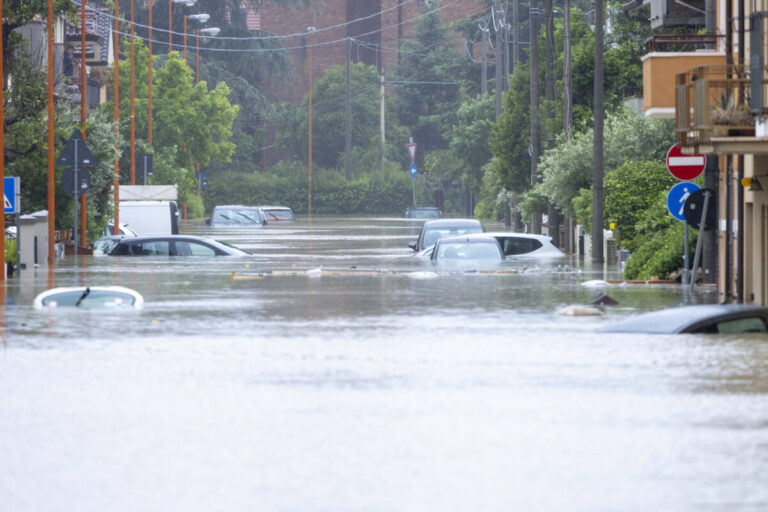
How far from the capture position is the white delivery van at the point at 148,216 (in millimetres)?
50094

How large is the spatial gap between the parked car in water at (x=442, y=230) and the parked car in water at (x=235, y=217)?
3549 centimetres

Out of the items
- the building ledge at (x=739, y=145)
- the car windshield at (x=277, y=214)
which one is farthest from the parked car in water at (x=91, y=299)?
the car windshield at (x=277, y=214)

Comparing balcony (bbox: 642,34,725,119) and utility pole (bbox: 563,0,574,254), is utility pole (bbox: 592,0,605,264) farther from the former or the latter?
balcony (bbox: 642,34,725,119)

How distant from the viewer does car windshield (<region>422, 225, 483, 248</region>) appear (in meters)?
41.2

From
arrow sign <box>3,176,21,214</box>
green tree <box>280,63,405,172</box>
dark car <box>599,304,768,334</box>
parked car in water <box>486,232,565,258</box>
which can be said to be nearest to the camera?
dark car <box>599,304,768,334</box>

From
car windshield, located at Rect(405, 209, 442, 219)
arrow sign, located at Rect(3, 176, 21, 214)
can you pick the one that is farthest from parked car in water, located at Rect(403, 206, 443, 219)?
arrow sign, located at Rect(3, 176, 21, 214)

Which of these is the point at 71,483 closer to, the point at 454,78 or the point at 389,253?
the point at 389,253

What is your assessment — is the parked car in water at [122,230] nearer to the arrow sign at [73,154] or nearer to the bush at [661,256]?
the arrow sign at [73,154]

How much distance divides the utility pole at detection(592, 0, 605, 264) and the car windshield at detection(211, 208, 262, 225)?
40.3 m

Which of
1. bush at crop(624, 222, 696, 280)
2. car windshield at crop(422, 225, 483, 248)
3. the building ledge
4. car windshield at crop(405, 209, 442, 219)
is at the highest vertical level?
the building ledge

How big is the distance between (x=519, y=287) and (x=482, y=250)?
21.2 ft

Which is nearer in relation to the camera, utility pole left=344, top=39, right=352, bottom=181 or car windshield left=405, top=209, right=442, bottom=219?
car windshield left=405, top=209, right=442, bottom=219

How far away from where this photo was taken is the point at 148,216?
50.5 m

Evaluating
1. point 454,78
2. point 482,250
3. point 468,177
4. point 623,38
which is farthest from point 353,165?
point 482,250
